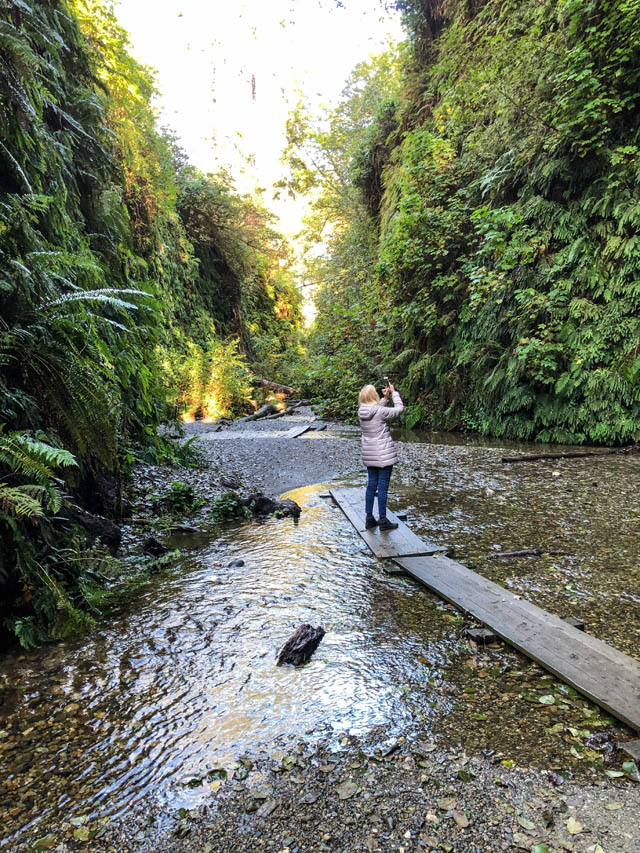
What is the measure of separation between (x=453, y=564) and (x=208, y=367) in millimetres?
14386

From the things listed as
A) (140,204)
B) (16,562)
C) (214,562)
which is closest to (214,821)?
(16,562)

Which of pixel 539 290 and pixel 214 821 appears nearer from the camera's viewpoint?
pixel 214 821

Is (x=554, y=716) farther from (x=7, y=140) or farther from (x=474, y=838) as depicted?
(x=7, y=140)

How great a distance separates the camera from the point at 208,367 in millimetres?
16656

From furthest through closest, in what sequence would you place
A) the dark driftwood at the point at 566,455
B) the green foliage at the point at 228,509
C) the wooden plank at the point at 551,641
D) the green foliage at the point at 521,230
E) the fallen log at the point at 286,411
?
the fallen log at the point at 286,411 < the green foliage at the point at 521,230 < the dark driftwood at the point at 566,455 < the green foliage at the point at 228,509 < the wooden plank at the point at 551,641

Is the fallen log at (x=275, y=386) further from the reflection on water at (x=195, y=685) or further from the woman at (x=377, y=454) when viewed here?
the reflection on water at (x=195, y=685)

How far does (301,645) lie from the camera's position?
2514 millimetres

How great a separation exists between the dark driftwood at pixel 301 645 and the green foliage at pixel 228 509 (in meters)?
2.60

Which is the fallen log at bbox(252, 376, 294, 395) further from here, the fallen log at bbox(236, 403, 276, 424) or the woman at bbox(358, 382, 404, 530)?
the woman at bbox(358, 382, 404, 530)

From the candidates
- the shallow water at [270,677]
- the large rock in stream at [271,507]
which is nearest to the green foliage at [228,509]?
the large rock in stream at [271,507]

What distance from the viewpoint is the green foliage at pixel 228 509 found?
511 cm

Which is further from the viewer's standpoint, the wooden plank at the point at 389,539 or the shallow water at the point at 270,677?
the wooden plank at the point at 389,539

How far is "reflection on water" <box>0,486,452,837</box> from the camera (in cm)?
178

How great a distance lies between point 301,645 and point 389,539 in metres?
1.86
